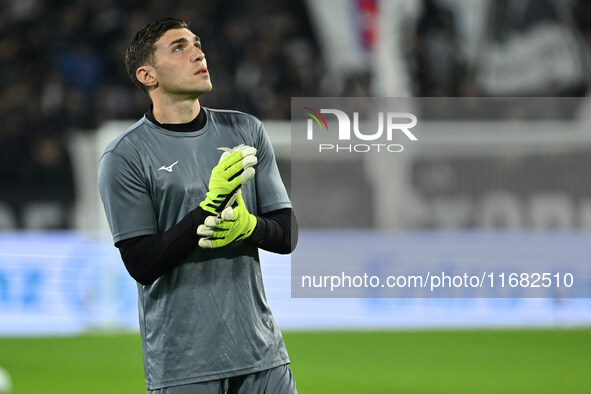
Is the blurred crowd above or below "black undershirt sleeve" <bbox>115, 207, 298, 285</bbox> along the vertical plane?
above

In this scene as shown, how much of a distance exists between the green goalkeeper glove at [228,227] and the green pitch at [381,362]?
130 inches

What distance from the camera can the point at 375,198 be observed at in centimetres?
761

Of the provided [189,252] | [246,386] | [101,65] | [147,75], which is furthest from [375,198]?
[101,65]

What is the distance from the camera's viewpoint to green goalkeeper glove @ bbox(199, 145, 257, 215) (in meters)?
3.07

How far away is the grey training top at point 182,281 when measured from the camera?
323cm

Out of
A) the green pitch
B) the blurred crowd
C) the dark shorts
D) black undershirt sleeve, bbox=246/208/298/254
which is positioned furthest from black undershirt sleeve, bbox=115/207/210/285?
the blurred crowd

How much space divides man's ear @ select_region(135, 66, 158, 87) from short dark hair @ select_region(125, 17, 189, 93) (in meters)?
0.02

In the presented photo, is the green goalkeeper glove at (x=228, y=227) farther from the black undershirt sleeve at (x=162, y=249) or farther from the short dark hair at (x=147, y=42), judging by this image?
the short dark hair at (x=147, y=42)

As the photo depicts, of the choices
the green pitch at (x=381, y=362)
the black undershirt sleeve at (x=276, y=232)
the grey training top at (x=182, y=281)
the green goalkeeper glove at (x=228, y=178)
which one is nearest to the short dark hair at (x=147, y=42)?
the grey training top at (x=182, y=281)

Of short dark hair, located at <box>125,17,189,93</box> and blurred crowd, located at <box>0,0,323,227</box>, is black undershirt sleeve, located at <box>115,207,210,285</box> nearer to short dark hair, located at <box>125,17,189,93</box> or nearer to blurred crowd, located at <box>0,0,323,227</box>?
short dark hair, located at <box>125,17,189,93</box>

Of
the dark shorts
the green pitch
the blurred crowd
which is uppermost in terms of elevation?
the blurred crowd

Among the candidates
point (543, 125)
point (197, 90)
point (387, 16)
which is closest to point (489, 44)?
point (387, 16)

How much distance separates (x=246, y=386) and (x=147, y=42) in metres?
1.26

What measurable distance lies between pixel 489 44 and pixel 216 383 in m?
9.30
